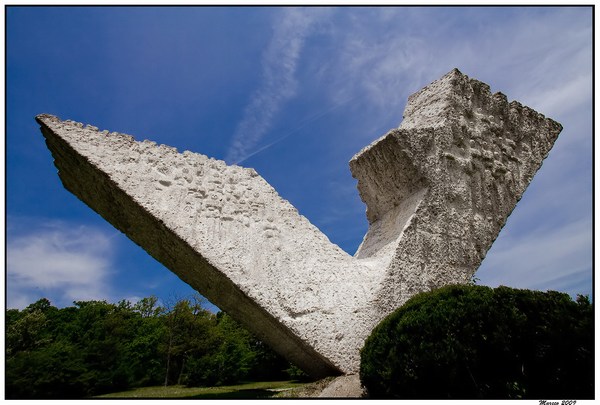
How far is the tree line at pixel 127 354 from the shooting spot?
13.8 feet

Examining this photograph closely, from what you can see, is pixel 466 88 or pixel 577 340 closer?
pixel 577 340

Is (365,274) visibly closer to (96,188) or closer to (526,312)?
(526,312)

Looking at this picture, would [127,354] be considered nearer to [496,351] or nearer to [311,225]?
[311,225]

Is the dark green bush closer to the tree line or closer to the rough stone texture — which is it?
the rough stone texture

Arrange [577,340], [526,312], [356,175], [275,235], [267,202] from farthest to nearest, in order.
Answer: [356,175]
[267,202]
[275,235]
[526,312]
[577,340]

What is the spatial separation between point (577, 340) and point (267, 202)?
3887 mm

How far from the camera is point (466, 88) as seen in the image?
283 inches

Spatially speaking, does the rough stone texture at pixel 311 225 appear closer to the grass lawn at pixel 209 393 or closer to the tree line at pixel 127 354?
the grass lawn at pixel 209 393

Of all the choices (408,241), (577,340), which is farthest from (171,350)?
(577,340)

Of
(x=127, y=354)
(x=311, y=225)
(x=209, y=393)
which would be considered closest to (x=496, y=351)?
(x=311, y=225)

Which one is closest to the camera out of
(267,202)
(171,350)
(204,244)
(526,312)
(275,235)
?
(526,312)

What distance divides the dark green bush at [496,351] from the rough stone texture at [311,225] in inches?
51.0

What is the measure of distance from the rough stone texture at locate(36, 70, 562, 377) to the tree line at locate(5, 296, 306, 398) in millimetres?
1476

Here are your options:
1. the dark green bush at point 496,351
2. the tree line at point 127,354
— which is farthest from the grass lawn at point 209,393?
the dark green bush at point 496,351
